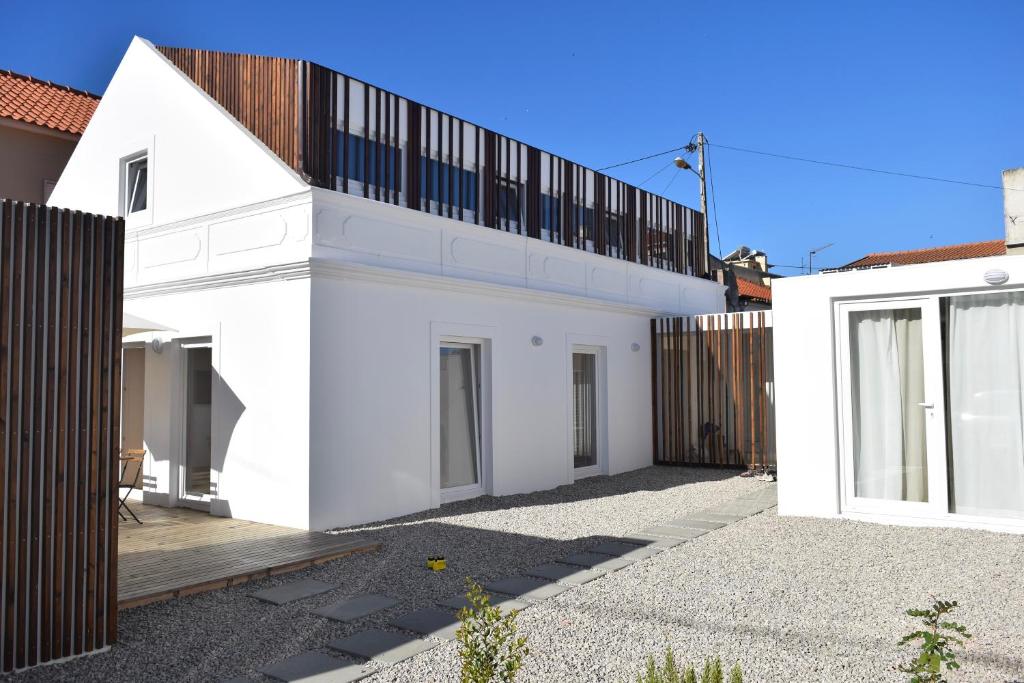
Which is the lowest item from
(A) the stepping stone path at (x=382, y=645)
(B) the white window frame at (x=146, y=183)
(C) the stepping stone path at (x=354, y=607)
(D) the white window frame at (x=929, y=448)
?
(C) the stepping stone path at (x=354, y=607)

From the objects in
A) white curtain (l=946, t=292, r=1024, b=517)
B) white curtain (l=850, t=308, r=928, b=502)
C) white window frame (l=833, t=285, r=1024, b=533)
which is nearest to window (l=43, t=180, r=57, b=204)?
white window frame (l=833, t=285, r=1024, b=533)

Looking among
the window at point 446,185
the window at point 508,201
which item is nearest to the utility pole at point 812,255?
the window at point 508,201

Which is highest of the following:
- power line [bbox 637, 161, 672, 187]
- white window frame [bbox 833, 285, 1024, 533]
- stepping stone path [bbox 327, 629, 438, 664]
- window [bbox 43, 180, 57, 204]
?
power line [bbox 637, 161, 672, 187]

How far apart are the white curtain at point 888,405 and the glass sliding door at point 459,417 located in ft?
15.0

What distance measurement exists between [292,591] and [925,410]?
6314 mm

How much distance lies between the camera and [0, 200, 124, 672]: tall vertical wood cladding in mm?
3842

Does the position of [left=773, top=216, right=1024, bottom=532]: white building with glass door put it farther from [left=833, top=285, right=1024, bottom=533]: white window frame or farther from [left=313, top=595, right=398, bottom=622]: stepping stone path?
[left=313, top=595, right=398, bottom=622]: stepping stone path

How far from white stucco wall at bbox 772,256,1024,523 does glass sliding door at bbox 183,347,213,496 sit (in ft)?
22.1

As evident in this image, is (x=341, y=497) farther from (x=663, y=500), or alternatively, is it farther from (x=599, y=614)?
(x=663, y=500)

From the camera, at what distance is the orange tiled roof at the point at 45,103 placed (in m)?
12.2

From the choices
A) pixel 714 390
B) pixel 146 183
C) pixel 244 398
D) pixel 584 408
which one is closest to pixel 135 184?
pixel 146 183

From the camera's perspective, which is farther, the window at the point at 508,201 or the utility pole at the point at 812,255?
the utility pole at the point at 812,255

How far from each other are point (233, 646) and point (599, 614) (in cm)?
229

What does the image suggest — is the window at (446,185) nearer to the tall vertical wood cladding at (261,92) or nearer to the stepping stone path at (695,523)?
the tall vertical wood cladding at (261,92)
